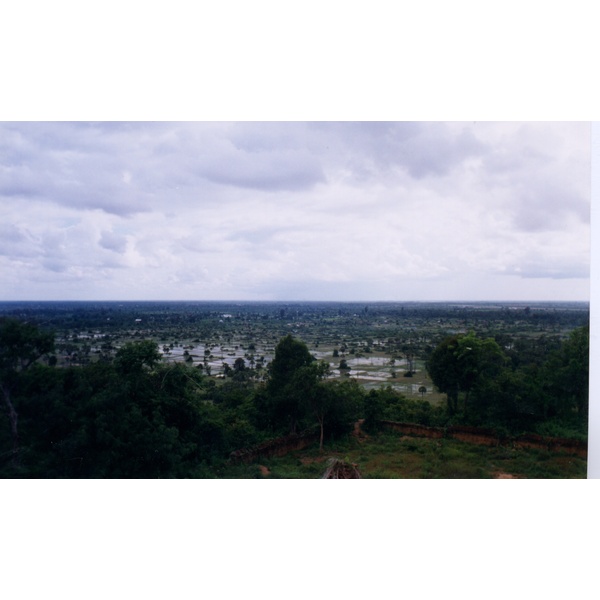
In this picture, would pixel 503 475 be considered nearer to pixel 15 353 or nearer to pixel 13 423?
pixel 13 423

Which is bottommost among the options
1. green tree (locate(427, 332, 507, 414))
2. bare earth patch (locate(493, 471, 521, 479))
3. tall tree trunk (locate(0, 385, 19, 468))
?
bare earth patch (locate(493, 471, 521, 479))

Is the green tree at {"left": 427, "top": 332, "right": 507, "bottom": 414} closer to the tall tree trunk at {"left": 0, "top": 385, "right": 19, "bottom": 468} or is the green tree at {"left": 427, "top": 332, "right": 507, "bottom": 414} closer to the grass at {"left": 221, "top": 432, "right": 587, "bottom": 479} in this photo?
the grass at {"left": 221, "top": 432, "right": 587, "bottom": 479}

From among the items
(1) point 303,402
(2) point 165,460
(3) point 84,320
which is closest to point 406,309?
(1) point 303,402

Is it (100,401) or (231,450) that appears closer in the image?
(100,401)

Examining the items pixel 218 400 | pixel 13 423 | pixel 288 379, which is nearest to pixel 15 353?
pixel 13 423

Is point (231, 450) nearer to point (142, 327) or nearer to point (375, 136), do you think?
point (142, 327)

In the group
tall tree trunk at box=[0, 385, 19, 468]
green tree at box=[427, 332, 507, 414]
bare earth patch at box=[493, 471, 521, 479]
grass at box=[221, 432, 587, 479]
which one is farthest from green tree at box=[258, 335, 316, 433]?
tall tree trunk at box=[0, 385, 19, 468]

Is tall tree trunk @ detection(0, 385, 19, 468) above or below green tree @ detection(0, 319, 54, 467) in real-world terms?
below
